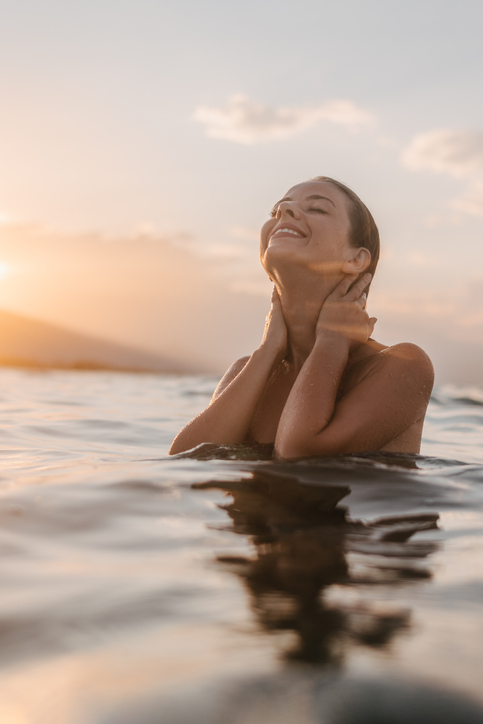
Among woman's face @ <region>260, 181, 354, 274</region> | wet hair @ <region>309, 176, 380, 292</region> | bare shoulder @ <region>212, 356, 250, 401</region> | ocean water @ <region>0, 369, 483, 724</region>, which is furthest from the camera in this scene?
bare shoulder @ <region>212, 356, 250, 401</region>

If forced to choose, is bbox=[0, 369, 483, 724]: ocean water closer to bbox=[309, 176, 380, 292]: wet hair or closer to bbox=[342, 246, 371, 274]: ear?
bbox=[342, 246, 371, 274]: ear

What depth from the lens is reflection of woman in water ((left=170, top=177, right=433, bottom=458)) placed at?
303 cm

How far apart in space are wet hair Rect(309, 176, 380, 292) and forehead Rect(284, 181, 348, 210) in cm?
6

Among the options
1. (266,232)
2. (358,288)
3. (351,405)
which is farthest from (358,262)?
(351,405)

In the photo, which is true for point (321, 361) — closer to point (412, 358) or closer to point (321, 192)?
point (412, 358)

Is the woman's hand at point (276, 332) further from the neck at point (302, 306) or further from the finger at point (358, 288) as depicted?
the finger at point (358, 288)

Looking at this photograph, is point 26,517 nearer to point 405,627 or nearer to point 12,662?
point 12,662

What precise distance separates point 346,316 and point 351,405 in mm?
654

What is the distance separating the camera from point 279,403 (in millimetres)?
3752

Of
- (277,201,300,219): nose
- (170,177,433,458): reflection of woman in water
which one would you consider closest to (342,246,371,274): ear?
(170,177,433,458): reflection of woman in water

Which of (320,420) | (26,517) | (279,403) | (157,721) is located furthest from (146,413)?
(157,721)

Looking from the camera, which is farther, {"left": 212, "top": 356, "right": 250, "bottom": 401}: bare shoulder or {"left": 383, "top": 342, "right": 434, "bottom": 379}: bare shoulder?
{"left": 212, "top": 356, "right": 250, "bottom": 401}: bare shoulder

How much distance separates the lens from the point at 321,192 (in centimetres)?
362

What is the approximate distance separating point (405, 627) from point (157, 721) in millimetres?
563
